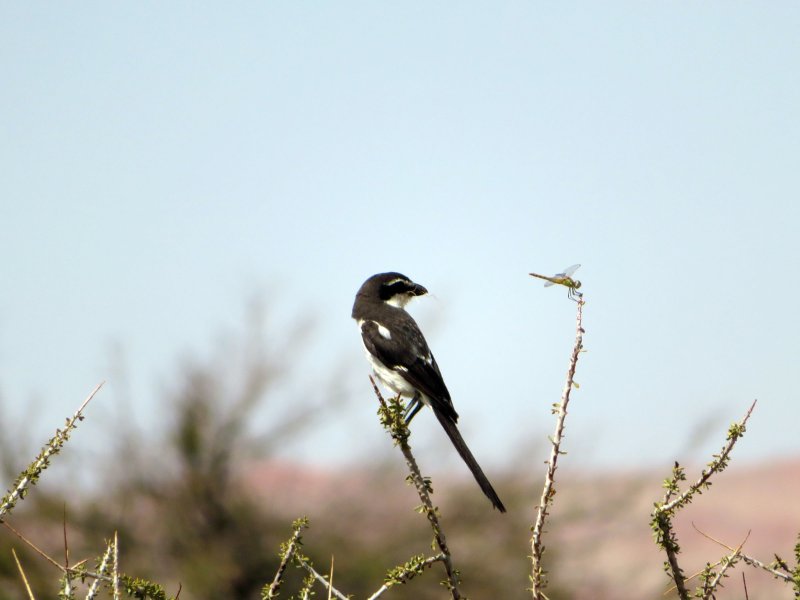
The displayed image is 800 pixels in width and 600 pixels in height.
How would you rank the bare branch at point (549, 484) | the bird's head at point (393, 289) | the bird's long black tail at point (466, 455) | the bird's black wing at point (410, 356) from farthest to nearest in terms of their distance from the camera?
the bird's head at point (393, 289) → the bird's black wing at point (410, 356) → the bird's long black tail at point (466, 455) → the bare branch at point (549, 484)

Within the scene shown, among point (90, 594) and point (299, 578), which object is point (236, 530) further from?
point (90, 594)

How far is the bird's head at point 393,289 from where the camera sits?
24.6 feet

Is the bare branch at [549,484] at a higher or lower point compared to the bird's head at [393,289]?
lower

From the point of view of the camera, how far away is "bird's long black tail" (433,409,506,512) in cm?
455

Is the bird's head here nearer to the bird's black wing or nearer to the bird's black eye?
the bird's black eye

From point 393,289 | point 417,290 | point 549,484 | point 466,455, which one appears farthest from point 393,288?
point 549,484

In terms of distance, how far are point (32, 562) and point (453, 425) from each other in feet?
53.4

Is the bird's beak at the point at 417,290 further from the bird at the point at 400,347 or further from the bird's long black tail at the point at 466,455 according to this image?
the bird's long black tail at the point at 466,455

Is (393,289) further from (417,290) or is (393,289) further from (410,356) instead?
(410,356)

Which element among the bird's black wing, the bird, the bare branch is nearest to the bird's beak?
the bird

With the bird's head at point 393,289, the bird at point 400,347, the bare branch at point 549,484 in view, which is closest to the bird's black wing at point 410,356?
the bird at point 400,347

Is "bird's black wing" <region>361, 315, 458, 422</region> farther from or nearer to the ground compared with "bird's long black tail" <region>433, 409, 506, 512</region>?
farther from the ground

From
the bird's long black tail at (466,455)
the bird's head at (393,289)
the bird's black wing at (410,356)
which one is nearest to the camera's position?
the bird's long black tail at (466,455)

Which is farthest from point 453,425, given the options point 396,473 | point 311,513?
point 311,513
